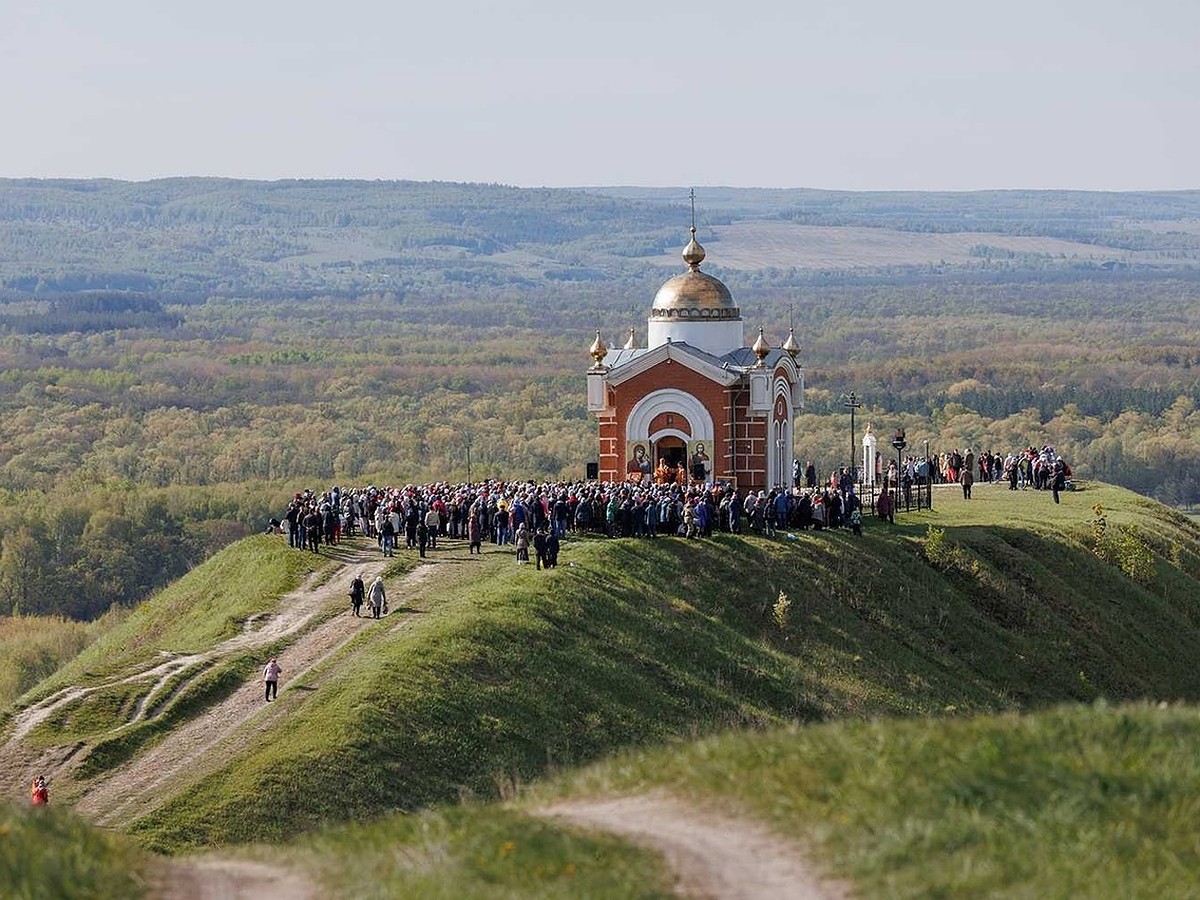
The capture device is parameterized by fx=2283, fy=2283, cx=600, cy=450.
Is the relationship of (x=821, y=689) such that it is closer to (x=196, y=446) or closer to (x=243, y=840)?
(x=243, y=840)

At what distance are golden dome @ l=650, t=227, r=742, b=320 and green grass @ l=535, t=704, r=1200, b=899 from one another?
29.4m

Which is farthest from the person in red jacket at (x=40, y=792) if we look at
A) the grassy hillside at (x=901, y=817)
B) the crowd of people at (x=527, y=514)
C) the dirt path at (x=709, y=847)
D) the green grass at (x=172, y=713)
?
the crowd of people at (x=527, y=514)

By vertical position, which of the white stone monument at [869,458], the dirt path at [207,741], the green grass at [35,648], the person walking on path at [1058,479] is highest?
the dirt path at [207,741]

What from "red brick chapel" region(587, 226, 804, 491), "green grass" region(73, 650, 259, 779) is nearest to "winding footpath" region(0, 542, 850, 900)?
"green grass" region(73, 650, 259, 779)

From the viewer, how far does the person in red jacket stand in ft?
82.6

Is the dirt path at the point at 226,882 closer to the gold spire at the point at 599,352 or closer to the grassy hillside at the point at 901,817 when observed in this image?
the grassy hillside at the point at 901,817

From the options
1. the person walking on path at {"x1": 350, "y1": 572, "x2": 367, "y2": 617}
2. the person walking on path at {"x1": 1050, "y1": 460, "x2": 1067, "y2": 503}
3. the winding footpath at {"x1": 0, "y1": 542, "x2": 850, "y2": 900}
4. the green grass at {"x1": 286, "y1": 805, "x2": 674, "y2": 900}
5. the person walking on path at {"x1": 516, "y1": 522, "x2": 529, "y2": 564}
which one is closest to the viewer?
the green grass at {"x1": 286, "y1": 805, "x2": 674, "y2": 900}

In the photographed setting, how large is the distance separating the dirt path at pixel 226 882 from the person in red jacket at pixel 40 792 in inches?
339

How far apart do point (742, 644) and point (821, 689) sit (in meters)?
1.47

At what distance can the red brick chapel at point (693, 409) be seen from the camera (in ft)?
154

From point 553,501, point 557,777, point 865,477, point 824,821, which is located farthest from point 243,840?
point 865,477

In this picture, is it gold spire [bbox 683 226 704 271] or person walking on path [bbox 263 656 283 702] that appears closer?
person walking on path [bbox 263 656 283 702]

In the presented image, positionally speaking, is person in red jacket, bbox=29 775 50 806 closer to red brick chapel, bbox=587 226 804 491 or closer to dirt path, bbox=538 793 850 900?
dirt path, bbox=538 793 850 900

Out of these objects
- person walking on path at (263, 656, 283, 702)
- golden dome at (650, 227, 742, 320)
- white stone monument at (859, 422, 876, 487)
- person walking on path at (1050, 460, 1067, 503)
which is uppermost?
golden dome at (650, 227, 742, 320)
